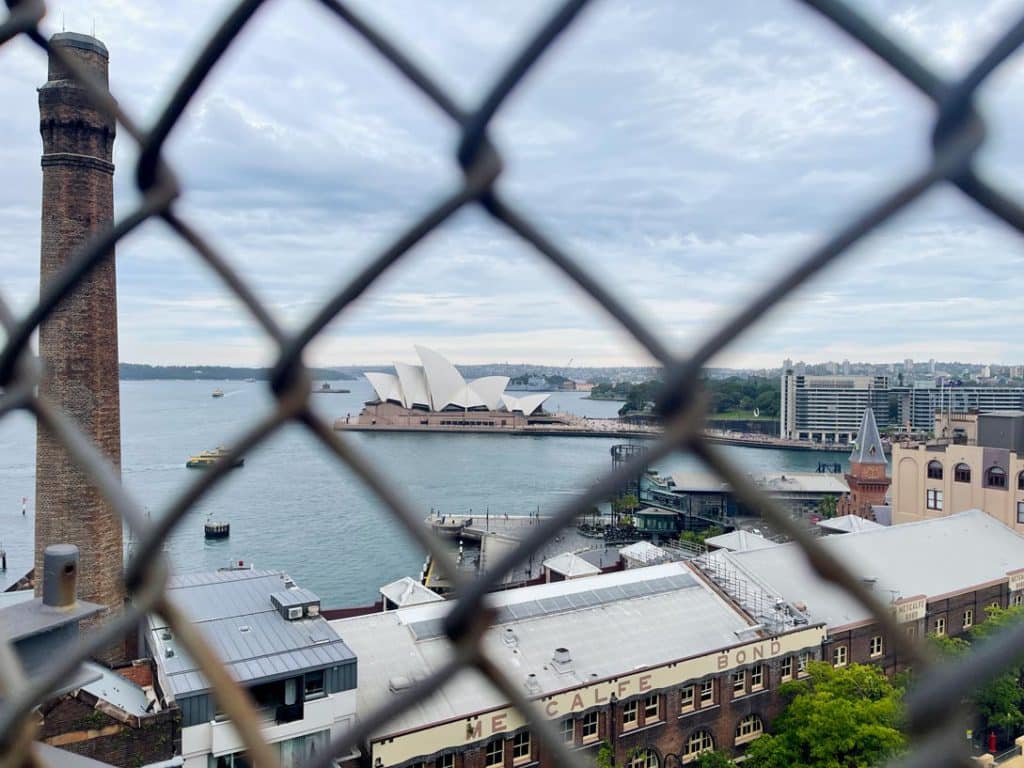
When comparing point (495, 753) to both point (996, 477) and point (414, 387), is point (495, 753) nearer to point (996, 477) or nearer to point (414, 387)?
point (996, 477)

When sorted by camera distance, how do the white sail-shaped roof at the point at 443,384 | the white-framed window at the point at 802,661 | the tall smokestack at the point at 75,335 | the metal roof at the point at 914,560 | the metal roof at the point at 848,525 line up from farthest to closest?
1. the white sail-shaped roof at the point at 443,384
2. the metal roof at the point at 848,525
3. the metal roof at the point at 914,560
4. the tall smokestack at the point at 75,335
5. the white-framed window at the point at 802,661

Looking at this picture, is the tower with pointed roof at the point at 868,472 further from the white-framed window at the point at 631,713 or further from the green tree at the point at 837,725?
the white-framed window at the point at 631,713

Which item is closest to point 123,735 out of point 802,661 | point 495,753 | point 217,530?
point 495,753

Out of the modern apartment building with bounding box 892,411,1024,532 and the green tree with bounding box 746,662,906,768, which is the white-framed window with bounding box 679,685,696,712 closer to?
the green tree with bounding box 746,662,906,768

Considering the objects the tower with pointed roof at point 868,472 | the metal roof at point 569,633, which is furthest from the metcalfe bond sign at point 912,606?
the tower with pointed roof at point 868,472

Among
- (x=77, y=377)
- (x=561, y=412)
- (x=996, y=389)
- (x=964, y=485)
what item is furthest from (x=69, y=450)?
(x=561, y=412)

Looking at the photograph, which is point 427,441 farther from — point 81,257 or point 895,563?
point 81,257
